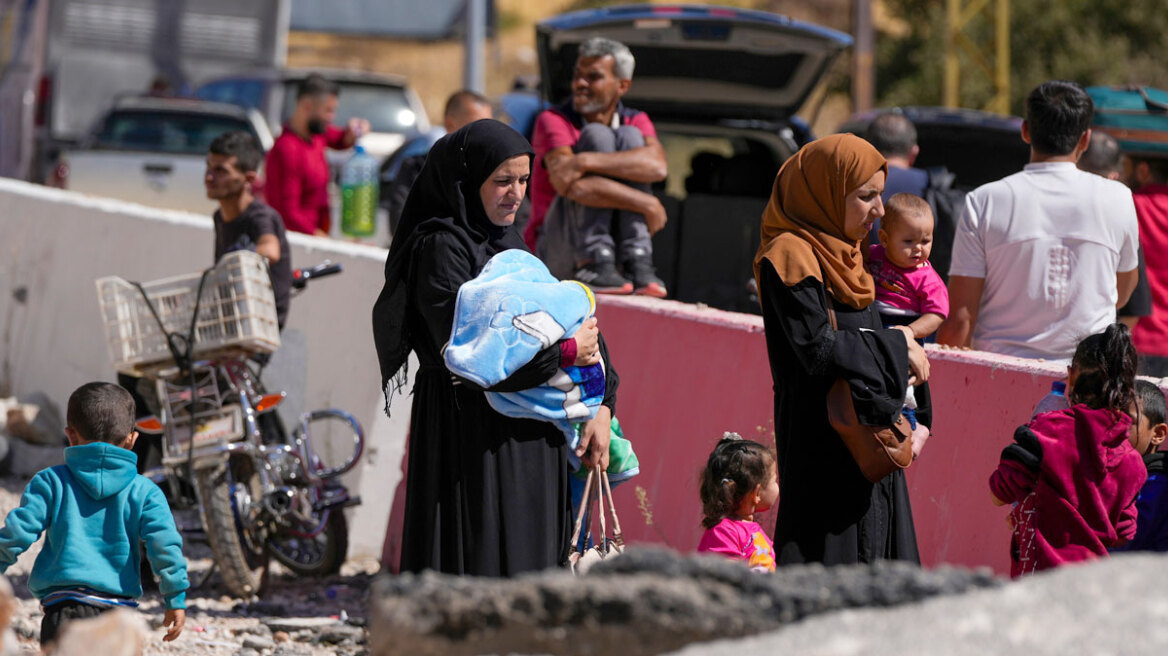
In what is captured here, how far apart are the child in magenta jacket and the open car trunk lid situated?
4.44m

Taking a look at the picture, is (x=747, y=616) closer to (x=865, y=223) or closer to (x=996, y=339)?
(x=865, y=223)

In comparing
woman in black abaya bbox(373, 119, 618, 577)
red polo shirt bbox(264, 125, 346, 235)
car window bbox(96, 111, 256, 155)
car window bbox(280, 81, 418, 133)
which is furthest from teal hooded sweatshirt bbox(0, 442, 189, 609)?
car window bbox(280, 81, 418, 133)

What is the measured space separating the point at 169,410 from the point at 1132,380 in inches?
158

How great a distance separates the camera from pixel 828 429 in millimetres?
4387

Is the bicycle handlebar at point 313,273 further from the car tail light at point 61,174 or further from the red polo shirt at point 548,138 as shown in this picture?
the car tail light at point 61,174

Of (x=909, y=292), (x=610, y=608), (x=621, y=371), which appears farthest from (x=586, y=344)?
(x=621, y=371)

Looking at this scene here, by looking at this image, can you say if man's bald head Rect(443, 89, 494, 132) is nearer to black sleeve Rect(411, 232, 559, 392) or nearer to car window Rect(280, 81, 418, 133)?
black sleeve Rect(411, 232, 559, 392)

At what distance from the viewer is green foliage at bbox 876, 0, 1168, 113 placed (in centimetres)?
3484

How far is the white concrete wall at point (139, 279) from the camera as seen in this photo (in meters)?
7.65

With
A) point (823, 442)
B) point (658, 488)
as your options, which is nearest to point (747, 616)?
point (823, 442)

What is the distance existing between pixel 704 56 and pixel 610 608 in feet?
22.8

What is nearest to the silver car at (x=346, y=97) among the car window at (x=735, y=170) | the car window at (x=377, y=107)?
the car window at (x=377, y=107)

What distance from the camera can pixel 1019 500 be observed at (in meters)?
4.45

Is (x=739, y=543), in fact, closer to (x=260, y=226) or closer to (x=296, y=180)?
(x=260, y=226)
